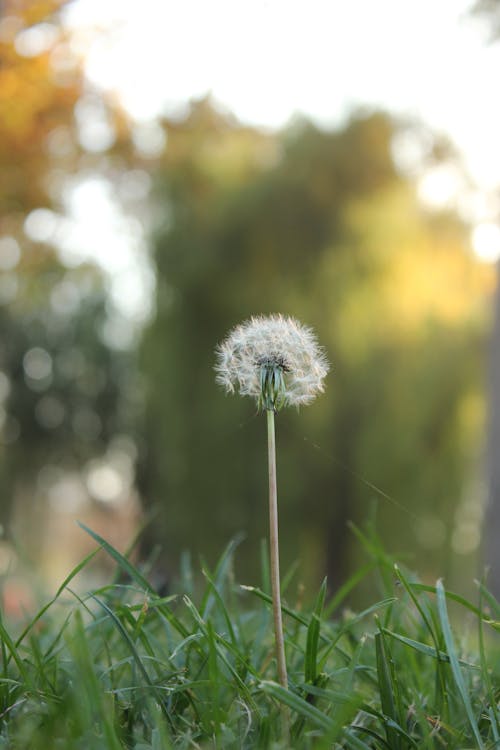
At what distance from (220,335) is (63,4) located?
12.9ft

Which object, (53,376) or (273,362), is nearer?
(273,362)

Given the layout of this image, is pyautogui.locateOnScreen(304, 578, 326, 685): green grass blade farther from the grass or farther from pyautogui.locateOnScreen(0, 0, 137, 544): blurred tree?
pyautogui.locateOnScreen(0, 0, 137, 544): blurred tree

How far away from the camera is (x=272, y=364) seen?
3.12 feet

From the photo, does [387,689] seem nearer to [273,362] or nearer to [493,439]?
[273,362]

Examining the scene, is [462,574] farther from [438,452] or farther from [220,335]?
[220,335]

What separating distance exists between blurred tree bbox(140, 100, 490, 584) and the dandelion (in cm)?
738

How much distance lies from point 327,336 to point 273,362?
7740 millimetres

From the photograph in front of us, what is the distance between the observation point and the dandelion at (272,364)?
3.09 ft

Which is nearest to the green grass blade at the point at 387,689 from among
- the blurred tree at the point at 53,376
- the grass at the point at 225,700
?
the grass at the point at 225,700

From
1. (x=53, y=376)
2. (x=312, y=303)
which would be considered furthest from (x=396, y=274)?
(x=53, y=376)

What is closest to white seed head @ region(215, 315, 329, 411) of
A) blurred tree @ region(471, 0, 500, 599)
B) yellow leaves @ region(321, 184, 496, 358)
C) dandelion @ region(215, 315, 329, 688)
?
dandelion @ region(215, 315, 329, 688)

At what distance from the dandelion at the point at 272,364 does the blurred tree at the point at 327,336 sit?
7.38m

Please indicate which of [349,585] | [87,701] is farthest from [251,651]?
[87,701]

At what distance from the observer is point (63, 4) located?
6105 millimetres
